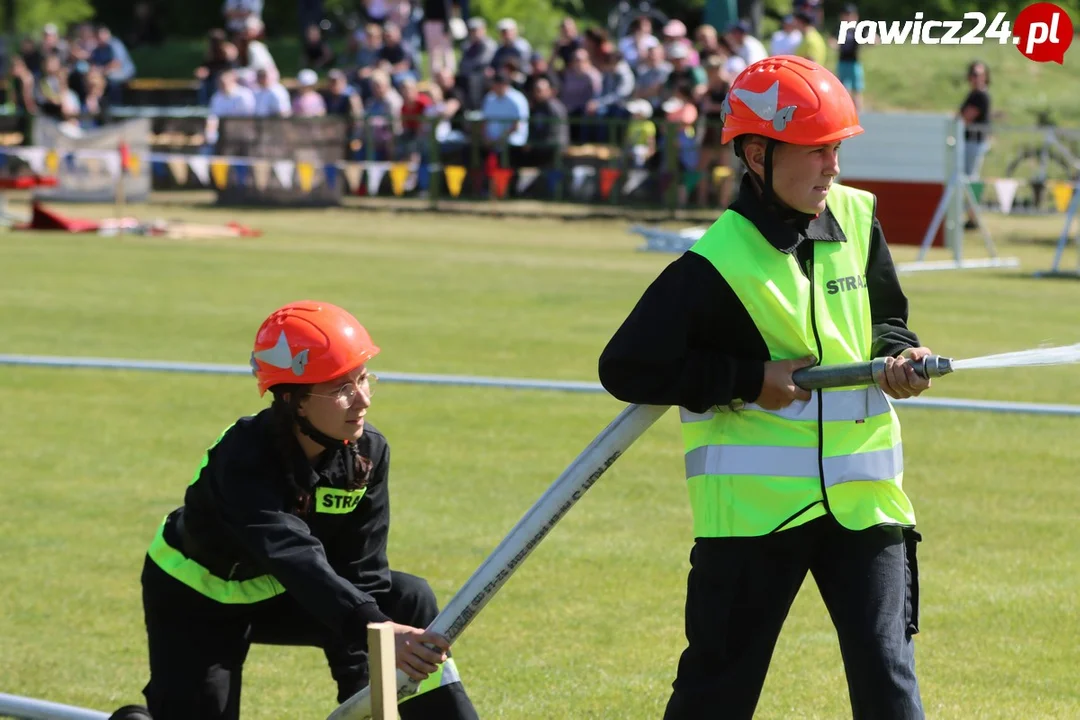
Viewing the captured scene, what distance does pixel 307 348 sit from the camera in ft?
14.9

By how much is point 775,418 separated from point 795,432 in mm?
57

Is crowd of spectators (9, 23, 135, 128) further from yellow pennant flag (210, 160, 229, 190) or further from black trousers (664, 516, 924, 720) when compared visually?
black trousers (664, 516, 924, 720)

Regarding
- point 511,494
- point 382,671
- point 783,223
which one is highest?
point 783,223

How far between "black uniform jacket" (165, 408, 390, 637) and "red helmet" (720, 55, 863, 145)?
4.38ft

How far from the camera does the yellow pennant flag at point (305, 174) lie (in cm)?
2753

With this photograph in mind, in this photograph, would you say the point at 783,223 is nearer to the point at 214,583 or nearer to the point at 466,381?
the point at 214,583

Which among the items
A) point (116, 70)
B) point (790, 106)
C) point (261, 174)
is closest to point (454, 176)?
point (261, 174)

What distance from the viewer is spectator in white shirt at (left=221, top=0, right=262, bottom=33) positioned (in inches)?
1453

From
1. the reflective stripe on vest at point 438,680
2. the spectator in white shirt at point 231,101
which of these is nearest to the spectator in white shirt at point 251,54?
the spectator in white shirt at point 231,101

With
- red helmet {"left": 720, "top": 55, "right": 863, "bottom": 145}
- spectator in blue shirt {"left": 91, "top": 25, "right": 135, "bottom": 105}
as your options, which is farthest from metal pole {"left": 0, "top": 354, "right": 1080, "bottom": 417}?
spectator in blue shirt {"left": 91, "top": 25, "right": 135, "bottom": 105}

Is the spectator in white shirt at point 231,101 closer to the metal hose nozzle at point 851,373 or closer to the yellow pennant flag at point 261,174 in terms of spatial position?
the yellow pennant flag at point 261,174

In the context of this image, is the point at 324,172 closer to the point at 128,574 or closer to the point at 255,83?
the point at 255,83

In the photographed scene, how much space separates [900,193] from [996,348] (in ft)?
28.7

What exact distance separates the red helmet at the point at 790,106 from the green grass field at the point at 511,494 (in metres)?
2.03
